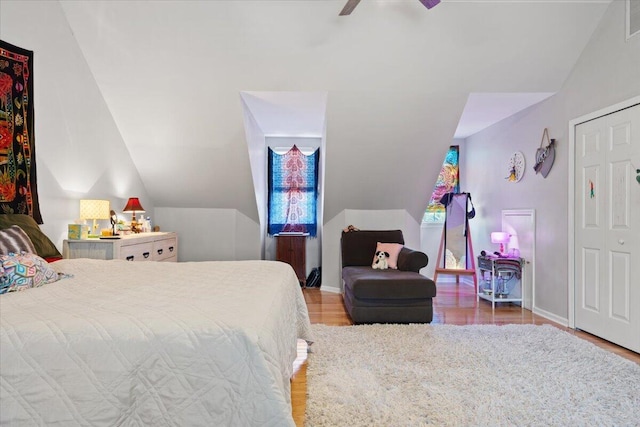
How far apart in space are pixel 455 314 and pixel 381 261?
0.96m

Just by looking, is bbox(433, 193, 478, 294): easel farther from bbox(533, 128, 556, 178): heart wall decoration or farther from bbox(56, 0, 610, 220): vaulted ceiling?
bbox(533, 128, 556, 178): heart wall decoration

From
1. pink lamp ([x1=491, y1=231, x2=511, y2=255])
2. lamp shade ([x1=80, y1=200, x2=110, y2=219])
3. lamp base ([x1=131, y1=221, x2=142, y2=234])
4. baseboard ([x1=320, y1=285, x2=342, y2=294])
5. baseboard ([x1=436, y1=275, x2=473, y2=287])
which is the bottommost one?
baseboard ([x1=320, y1=285, x2=342, y2=294])

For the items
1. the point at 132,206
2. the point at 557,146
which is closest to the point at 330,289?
the point at 132,206

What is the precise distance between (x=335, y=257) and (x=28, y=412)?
169 inches

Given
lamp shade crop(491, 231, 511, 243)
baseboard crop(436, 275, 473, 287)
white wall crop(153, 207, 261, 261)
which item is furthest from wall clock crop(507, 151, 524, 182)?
white wall crop(153, 207, 261, 261)

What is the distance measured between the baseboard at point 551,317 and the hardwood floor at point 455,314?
59mm

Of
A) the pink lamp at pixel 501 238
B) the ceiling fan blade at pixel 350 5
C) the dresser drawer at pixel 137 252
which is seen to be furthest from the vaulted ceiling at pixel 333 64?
the dresser drawer at pixel 137 252

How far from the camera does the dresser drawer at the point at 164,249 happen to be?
4316 mm

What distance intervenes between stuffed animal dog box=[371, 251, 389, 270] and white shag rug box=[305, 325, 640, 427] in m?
1.05

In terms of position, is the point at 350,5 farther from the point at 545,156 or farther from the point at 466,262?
the point at 466,262

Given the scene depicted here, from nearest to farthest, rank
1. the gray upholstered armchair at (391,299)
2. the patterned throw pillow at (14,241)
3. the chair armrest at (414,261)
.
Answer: the patterned throw pillow at (14,241) < the gray upholstered armchair at (391,299) < the chair armrest at (414,261)

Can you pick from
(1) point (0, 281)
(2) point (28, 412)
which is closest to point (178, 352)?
(2) point (28, 412)

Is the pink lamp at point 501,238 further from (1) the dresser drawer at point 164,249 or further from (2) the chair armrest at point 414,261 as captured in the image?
(1) the dresser drawer at point 164,249

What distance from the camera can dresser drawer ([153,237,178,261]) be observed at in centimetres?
432
